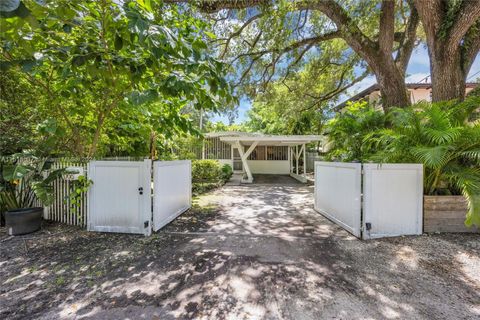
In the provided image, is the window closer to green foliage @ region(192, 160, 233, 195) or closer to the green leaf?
green foliage @ region(192, 160, 233, 195)

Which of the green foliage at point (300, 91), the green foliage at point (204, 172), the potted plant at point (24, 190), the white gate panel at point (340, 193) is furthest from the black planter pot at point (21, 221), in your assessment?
the green foliage at point (300, 91)

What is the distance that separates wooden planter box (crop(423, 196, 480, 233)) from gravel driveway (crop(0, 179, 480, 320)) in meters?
0.19

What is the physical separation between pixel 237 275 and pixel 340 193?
285 cm

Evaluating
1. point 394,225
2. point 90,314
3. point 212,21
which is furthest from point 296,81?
point 90,314

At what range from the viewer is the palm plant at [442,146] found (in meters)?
3.23

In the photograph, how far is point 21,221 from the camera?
12.9 ft

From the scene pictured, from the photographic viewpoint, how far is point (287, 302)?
7.15 ft

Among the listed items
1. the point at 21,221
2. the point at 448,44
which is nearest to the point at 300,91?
the point at 448,44

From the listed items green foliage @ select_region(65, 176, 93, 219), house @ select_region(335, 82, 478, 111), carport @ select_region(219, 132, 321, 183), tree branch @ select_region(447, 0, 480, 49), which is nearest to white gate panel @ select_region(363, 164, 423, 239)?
tree branch @ select_region(447, 0, 480, 49)

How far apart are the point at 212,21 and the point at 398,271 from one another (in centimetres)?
714

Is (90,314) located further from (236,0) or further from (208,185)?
(208,185)

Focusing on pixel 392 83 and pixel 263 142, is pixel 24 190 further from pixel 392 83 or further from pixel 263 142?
pixel 263 142

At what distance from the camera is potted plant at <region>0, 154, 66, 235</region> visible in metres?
3.81

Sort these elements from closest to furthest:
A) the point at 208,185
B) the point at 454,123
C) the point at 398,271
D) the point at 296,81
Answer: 1. the point at 398,271
2. the point at 454,123
3. the point at 208,185
4. the point at 296,81
